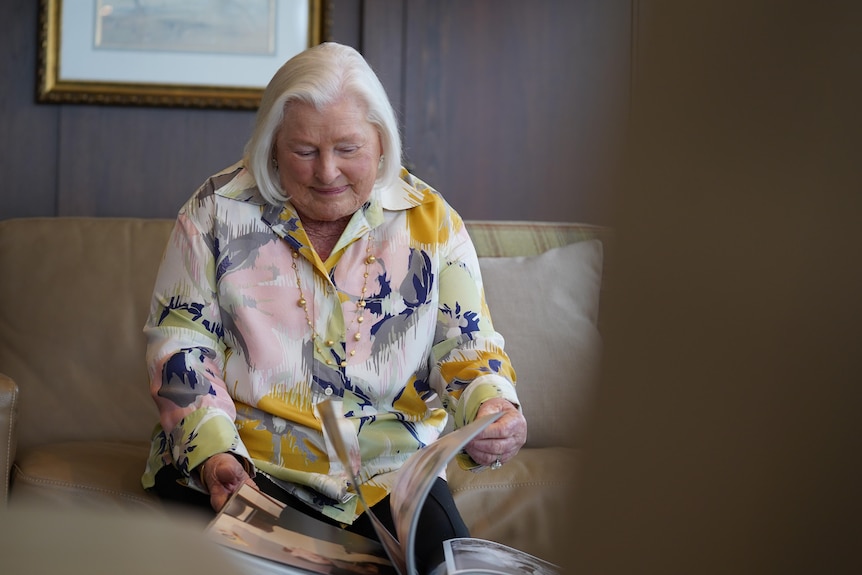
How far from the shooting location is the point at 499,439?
1.45m

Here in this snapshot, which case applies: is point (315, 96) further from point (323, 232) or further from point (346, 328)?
point (346, 328)

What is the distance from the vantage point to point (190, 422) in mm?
1521

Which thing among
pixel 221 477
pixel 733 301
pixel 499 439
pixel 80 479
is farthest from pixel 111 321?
pixel 733 301

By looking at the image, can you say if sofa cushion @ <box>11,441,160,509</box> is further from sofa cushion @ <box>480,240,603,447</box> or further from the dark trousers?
sofa cushion @ <box>480,240,603,447</box>

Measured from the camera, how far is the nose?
5.51ft

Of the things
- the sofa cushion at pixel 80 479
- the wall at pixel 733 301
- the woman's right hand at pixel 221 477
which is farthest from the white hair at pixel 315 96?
the wall at pixel 733 301

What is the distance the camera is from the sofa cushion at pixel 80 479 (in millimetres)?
1766

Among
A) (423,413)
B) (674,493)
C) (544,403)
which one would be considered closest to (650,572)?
(674,493)

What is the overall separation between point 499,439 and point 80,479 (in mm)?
880

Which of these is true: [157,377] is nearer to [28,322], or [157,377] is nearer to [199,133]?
[28,322]

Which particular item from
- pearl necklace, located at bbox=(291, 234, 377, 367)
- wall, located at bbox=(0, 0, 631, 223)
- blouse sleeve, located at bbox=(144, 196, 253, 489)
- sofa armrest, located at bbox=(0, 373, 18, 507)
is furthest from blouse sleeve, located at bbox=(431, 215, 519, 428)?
wall, located at bbox=(0, 0, 631, 223)

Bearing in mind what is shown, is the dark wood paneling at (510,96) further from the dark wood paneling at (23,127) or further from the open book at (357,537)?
the open book at (357,537)

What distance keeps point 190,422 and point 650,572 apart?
1359 mm

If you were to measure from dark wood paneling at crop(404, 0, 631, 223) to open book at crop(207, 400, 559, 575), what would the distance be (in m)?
1.96
